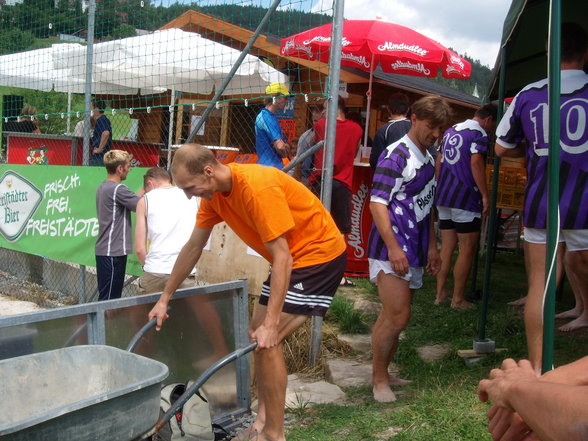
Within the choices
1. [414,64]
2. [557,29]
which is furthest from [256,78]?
[557,29]

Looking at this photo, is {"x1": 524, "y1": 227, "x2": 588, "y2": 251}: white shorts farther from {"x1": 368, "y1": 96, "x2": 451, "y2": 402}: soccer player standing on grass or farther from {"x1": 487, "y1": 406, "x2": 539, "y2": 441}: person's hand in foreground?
{"x1": 487, "y1": 406, "x2": 539, "y2": 441}: person's hand in foreground

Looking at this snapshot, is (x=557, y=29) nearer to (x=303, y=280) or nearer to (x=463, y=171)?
(x=303, y=280)

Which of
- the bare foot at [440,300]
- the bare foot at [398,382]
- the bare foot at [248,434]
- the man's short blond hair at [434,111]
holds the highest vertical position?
the man's short blond hair at [434,111]

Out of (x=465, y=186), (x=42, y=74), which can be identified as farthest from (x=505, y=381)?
(x=42, y=74)

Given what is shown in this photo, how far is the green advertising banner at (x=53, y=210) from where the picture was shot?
23.4 ft

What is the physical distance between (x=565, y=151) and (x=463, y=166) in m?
3.02

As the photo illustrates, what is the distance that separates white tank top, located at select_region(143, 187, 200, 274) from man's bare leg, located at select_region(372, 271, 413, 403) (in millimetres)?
1937

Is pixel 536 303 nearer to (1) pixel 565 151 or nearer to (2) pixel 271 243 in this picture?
(1) pixel 565 151

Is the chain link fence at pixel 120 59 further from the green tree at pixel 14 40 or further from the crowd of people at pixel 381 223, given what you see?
the crowd of people at pixel 381 223

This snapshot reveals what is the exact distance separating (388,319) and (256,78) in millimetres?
7775

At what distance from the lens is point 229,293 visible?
4535mm

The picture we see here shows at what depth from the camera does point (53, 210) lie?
304 inches

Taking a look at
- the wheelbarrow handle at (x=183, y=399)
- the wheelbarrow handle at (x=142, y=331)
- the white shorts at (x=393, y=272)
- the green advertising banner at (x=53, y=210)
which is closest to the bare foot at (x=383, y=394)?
the white shorts at (x=393, y=272)

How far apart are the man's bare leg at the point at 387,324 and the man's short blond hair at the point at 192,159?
1.54m
